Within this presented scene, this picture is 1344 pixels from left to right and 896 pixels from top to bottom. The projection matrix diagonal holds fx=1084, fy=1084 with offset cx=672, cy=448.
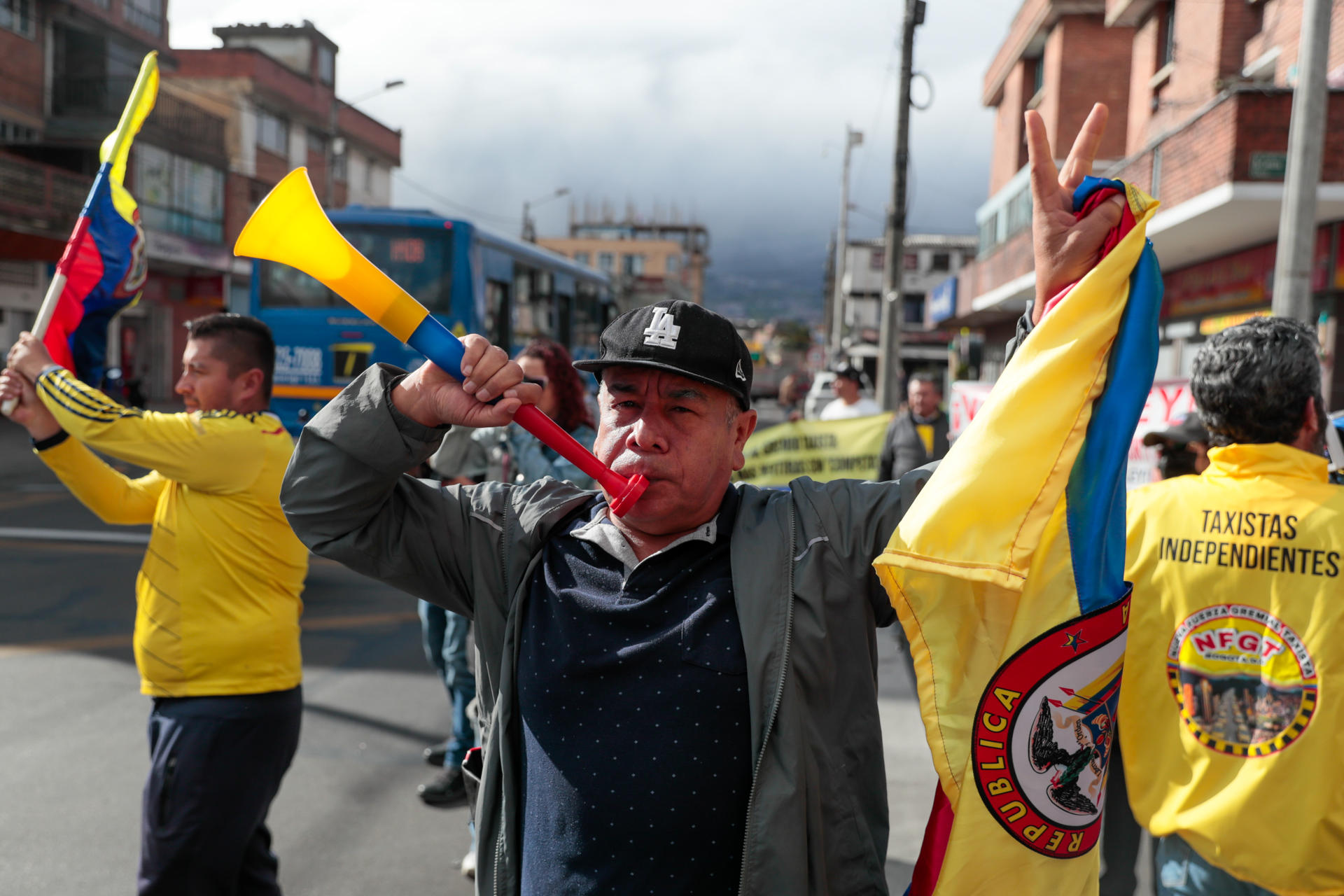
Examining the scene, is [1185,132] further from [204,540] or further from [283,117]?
[283,117]

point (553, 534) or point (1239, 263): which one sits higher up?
point (1239, 263)

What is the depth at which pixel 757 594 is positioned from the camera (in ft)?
5.85

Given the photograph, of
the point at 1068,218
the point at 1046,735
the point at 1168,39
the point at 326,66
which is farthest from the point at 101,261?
the point at 326,66

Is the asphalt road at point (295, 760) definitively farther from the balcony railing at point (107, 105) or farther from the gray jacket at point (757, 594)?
the balcony railing at point (107, 105)

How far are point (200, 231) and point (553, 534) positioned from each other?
32434mm

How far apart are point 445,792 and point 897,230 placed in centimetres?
1486

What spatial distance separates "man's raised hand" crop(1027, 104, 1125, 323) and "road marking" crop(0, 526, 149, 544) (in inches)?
398

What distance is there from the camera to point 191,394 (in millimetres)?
3184

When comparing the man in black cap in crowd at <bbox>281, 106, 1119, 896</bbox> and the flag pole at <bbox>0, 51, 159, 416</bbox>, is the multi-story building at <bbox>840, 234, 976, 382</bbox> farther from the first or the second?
the man in black cap in crowd at <bbox>281, 106, 1119, 896</bbox>

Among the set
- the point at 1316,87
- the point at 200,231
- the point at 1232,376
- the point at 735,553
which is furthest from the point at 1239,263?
the point at 200,231

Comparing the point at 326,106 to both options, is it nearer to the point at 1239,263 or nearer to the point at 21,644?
the point at 1239,263

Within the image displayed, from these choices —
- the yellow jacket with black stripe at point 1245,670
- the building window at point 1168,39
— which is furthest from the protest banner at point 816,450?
the building window at point 1168,39

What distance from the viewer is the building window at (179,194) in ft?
92.1

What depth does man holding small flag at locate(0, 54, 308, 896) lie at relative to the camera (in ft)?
9.34
